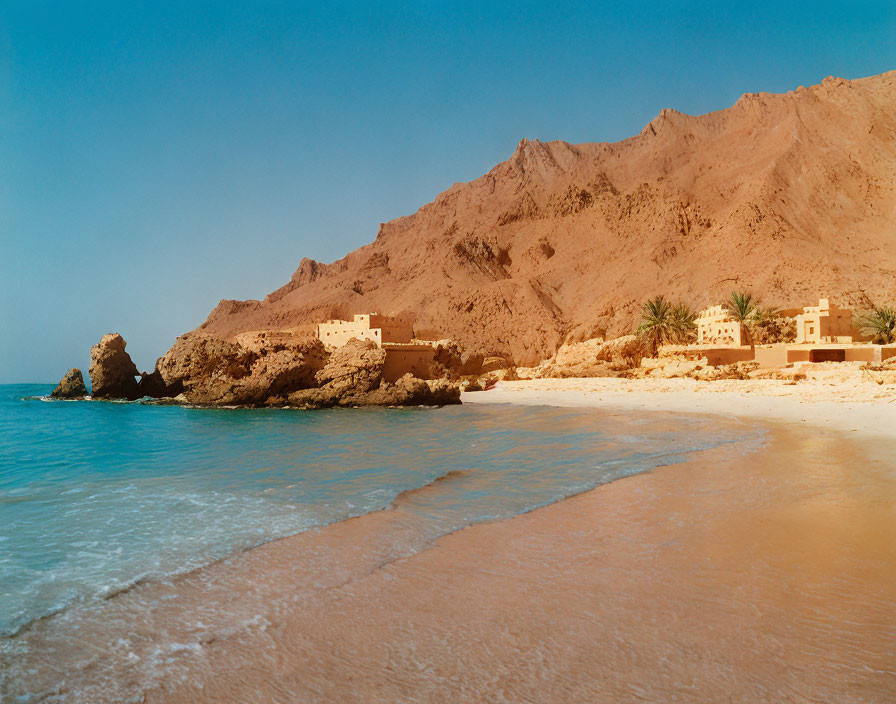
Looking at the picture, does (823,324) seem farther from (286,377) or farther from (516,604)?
(516,604)

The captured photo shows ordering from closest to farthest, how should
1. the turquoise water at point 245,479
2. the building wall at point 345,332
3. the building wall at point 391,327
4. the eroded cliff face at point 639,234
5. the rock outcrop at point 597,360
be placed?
the turquoise water at point 245,479, the building wall at point 345,332, the rock outcrop at point 597,360, the building wall at point 391,327, the eroded cliff face at point 639,234

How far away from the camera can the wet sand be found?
139 inches

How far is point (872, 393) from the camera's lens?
20000 mm

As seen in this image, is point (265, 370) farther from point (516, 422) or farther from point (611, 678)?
point (611, 678)

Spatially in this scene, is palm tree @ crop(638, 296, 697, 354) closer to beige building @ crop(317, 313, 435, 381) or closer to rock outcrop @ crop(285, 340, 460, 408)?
beige building @ crop(317, 313, 435, 381)

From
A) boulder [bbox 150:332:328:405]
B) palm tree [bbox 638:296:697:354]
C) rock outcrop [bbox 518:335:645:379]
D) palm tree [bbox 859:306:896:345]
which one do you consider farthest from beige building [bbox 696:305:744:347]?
boulder [bbox 150:332:328:405]

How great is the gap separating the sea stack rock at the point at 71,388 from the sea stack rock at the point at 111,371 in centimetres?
732

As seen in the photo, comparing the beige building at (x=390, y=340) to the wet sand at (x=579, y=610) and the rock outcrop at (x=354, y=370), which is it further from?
the wet sand at (x=579, y=610)

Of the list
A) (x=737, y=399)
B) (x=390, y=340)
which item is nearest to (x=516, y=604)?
(x=737, y=399)

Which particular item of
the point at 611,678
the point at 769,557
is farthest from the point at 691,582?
the point at 611,678

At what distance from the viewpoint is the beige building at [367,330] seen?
37.8 meters

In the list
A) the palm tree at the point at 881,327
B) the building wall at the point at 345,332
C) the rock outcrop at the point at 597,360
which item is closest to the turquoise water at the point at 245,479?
the building wall at the point at 345,332

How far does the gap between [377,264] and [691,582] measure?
89.5 meters

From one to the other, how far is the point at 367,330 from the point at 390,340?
10.7 feet
